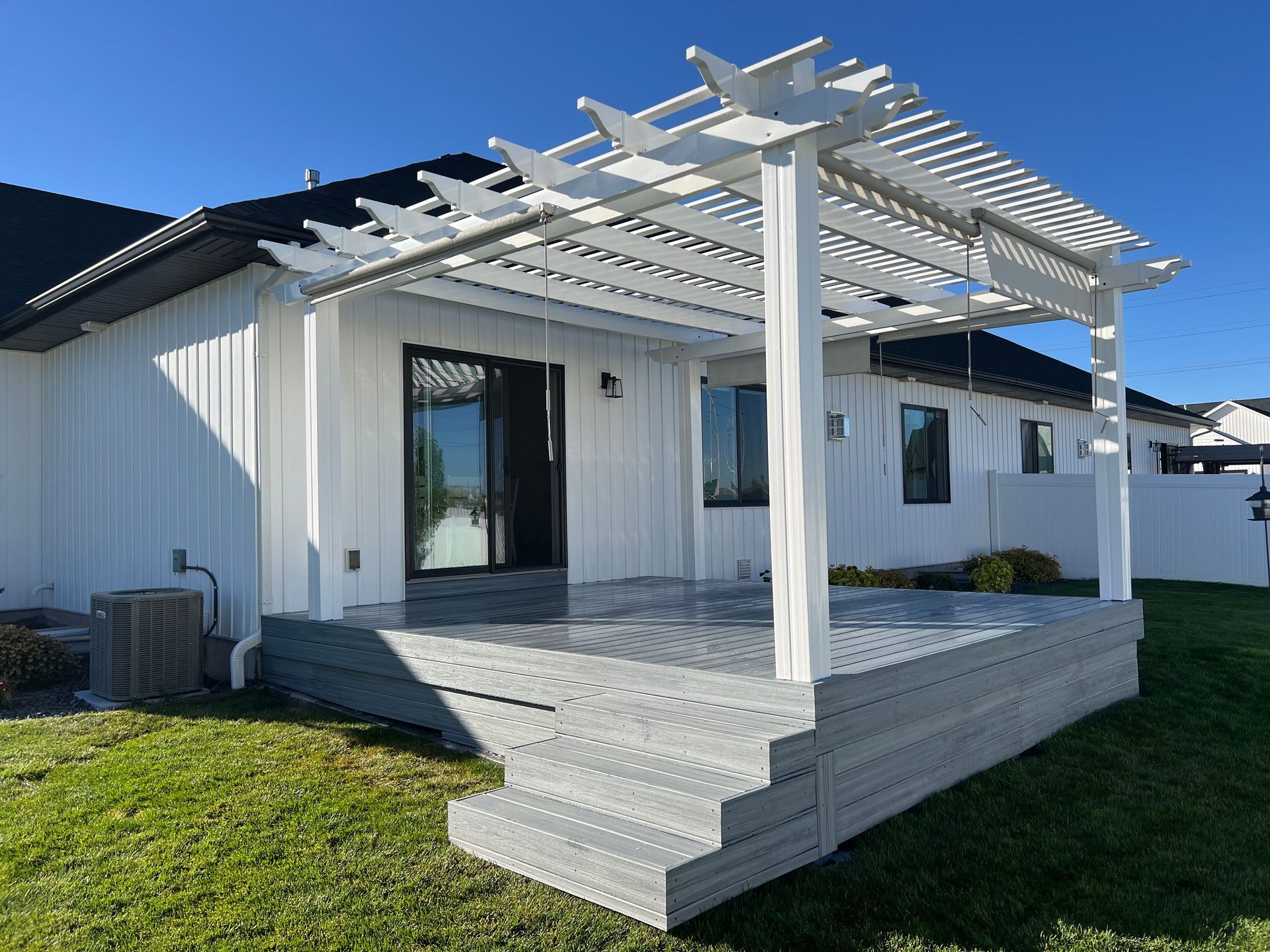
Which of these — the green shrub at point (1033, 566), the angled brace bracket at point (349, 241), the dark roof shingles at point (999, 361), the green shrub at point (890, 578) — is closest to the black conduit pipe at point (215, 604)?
the angled brace bracket at point (349, 241)

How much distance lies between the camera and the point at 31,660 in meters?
6.77

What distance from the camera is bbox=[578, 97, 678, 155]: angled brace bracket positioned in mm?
3648

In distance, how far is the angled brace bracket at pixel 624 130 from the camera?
3.65m

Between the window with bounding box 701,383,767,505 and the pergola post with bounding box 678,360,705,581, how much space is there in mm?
721

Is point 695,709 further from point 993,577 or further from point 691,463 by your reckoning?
point 993,577

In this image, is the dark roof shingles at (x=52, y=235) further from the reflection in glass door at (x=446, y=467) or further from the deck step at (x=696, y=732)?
the deck step at (x=696, y=732)

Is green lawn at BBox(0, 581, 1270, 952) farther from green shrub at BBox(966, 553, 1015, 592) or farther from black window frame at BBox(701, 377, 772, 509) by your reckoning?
green shrub at BBox(966, 553, 1015, 592)

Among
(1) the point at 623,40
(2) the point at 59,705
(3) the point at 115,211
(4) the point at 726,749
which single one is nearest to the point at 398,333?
(2) the point at 59,705

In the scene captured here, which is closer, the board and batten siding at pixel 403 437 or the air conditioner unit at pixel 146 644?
the air conditioner unit at pixel 146 644

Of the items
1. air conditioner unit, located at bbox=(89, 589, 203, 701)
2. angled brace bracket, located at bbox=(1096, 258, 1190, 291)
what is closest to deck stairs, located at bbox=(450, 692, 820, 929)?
air conditioner unit, located at bbox=(89, 589, 203, 701)

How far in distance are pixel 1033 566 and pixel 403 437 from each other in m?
9.57

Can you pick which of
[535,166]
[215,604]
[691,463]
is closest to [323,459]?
[215,604]

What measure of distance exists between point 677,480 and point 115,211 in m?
8.30

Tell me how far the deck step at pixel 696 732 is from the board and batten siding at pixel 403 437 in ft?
10.7
